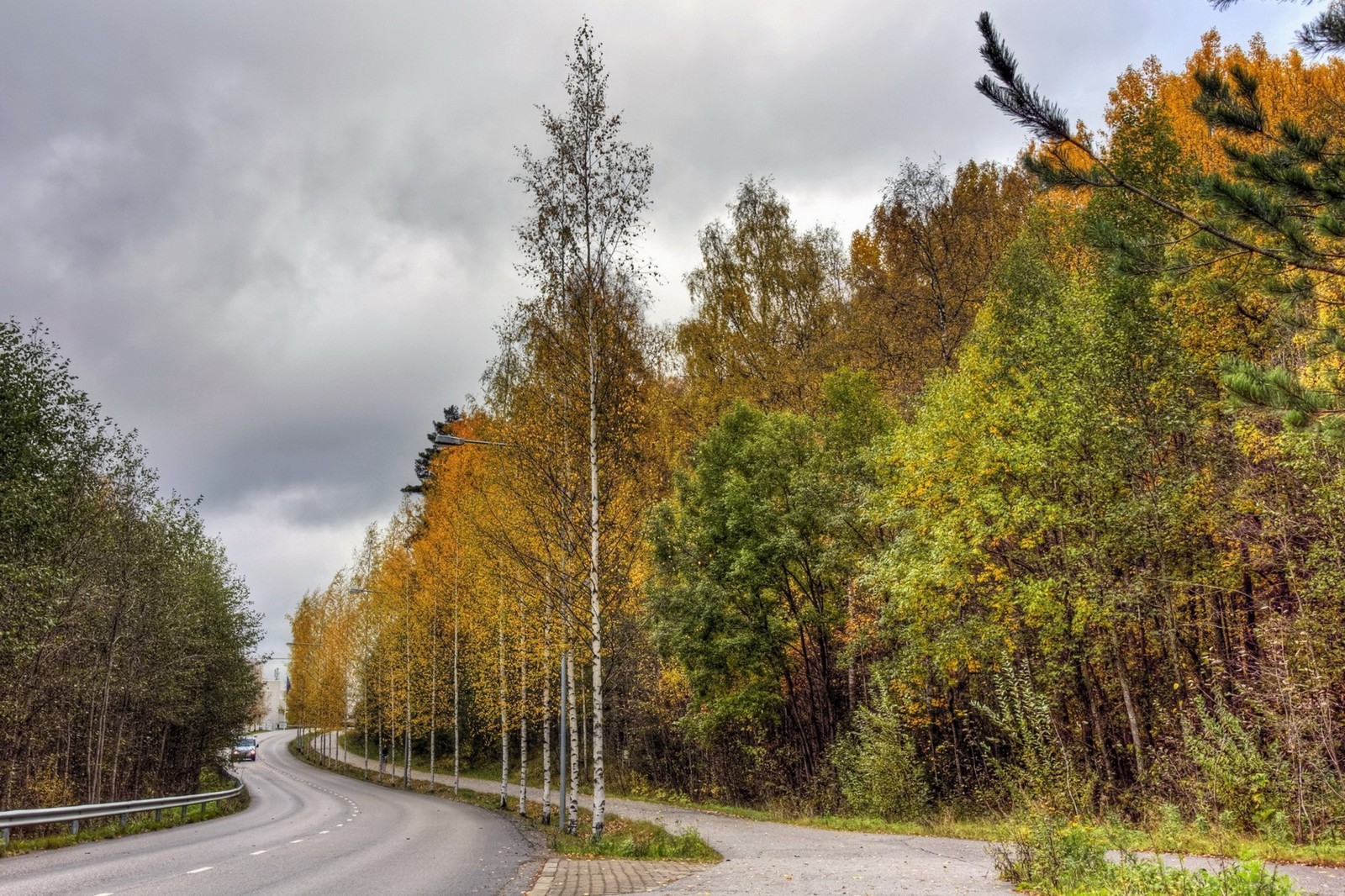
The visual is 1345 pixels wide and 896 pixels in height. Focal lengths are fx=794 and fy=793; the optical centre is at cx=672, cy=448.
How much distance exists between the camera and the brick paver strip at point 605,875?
830 cm

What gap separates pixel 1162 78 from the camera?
97.3 feet

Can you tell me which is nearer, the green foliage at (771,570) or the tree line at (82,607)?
the tree line at (82,607)

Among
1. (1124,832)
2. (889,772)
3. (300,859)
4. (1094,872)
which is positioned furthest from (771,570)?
(1094,872)

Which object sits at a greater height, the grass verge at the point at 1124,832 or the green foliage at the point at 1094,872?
the green foliage at the point at 1094,872

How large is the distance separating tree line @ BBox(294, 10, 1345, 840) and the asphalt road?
2.58 m

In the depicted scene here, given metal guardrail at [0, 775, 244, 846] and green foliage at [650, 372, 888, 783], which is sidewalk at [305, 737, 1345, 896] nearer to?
green foliage at [650, 372, 888, 783]

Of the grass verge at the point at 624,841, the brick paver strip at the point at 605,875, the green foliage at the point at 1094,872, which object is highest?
the green foliage at the point at 1094,872

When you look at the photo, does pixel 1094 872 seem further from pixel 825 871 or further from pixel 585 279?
pixel 585 279

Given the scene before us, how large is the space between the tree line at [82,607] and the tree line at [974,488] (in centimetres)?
873

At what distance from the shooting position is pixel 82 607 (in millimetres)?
19172

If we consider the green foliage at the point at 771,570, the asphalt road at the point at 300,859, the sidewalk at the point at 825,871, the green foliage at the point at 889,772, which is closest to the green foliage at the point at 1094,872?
the sidewalk at the point at 825,871

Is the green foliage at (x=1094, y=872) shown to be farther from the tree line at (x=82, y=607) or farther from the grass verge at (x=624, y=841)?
the tree line at (x=82, y=607)

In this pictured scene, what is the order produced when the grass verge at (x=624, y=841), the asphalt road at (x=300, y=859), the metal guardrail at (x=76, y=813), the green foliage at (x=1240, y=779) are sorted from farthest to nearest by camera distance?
1. the metal guardrail at (x=76, y=813)
2. the grass verge at (x=624, y=841)
3. the green foliage at (x=1240, y=779)
4. the asphalt road at (x=300, y=859)

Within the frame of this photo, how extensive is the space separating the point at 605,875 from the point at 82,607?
16.6 m
